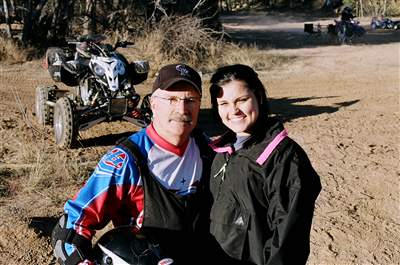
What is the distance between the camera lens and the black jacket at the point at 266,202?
1.95 metres

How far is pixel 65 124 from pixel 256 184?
475cm

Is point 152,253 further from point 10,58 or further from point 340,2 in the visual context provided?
point 340,2

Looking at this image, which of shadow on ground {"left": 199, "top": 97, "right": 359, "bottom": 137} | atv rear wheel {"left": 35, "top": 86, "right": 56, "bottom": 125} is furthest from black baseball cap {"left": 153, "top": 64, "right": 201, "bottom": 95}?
atv rear wheel {"left": 35, "top": 86, "right": 56, "bottom": 125}

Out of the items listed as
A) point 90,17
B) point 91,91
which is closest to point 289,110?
point 91,91

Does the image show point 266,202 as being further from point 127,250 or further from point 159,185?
point 127,250

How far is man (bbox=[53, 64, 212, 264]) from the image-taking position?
2025 millimetres

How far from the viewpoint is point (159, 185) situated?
7.00ft

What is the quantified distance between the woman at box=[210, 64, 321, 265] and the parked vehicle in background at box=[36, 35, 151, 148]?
4.57m

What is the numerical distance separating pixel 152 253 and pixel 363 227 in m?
3.27

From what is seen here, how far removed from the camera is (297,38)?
878 inches

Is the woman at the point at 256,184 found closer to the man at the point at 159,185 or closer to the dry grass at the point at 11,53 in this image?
the man at the point at 159,185

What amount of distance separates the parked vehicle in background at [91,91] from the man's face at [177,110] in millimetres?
4456

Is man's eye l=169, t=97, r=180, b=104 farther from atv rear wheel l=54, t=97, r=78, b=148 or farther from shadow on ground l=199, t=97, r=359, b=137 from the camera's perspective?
shadow on ground l=199, t=97, r=359, b=137

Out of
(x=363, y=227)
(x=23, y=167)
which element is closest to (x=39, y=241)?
(x=23, y=167)
